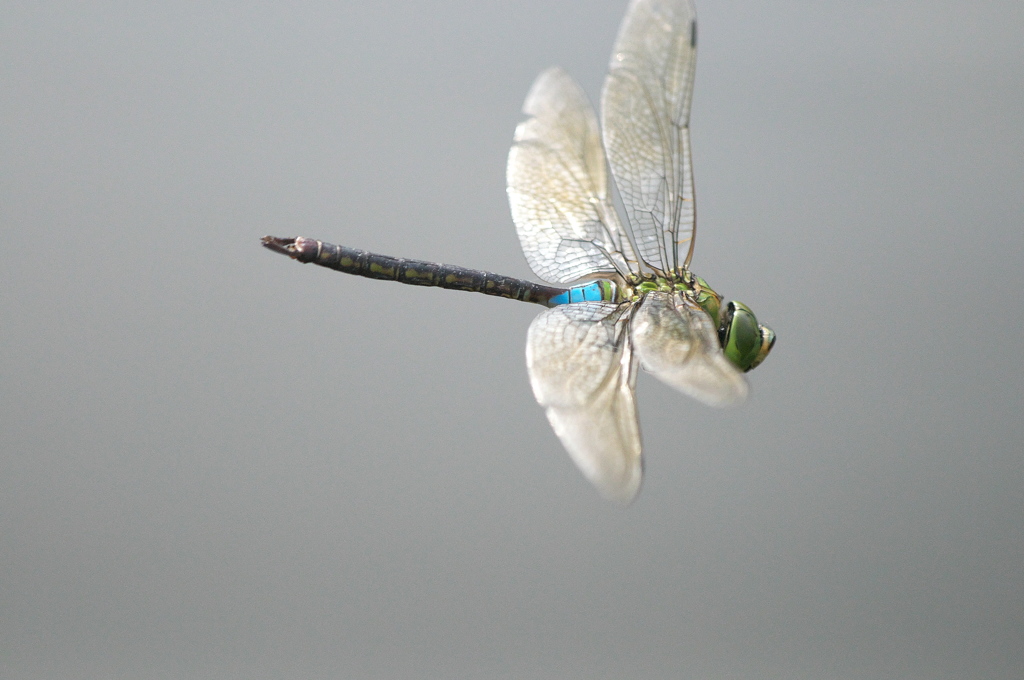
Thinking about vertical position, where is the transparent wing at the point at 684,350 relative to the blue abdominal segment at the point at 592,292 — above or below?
below

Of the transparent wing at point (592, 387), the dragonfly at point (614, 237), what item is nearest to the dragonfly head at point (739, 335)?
the dragonfly at point (614, 237)

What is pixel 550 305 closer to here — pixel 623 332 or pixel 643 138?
pixel 623 332

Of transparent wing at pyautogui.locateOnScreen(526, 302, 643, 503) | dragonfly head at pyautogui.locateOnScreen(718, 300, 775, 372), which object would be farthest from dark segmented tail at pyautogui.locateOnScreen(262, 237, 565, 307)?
dragonfly head at pyautogui.locateOnScreen(718, 300, 775, 372)

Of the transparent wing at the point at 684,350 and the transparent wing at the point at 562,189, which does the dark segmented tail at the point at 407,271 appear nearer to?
the transparent wing at the point at 562,189

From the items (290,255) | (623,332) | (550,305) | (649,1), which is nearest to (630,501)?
(623,332)

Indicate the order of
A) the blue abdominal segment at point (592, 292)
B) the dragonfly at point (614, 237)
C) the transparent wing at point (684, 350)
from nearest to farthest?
the transparent wing at point (684, 350) → the dragonfly at point (614, 237) → the blue abdominal segment at point (592, 292)

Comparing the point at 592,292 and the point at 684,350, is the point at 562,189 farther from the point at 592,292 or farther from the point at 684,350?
the point at 684,350

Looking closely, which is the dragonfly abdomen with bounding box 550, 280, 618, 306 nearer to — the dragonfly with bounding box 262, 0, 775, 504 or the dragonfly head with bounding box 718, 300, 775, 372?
the dragonfly with bounding box 262, 0, 775, 504

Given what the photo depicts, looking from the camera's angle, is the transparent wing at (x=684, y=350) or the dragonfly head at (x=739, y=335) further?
the dragonfly head at (x=739, y=335)
